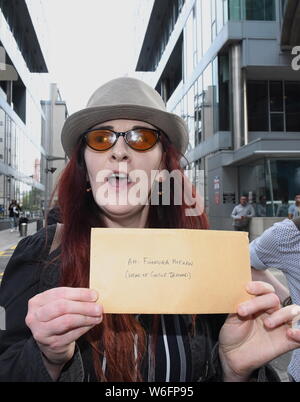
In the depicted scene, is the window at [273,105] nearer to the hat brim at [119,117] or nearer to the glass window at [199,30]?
the glass window at [199,30]

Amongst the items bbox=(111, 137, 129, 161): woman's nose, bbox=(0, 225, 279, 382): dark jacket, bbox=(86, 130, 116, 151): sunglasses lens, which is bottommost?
bbox=(0, 225, 279, 382): dark jacket

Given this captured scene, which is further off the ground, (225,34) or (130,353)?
(225,34)

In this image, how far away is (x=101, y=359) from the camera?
1.43 meters

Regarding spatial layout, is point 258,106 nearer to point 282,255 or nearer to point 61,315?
point 282,255

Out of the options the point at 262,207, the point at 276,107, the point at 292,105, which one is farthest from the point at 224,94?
the point at 262,207

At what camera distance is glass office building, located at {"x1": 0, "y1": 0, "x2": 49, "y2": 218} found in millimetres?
24391

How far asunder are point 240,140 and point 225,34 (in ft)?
16.4

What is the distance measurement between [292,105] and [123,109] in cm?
2058

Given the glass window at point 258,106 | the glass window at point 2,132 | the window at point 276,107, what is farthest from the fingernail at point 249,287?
the glass window at point 2,132

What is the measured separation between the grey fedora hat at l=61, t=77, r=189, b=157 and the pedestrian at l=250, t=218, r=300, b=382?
0.87 meters

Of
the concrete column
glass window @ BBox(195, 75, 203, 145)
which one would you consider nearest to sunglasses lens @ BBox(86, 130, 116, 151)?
the concrete column

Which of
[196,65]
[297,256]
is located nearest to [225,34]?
[196,65]

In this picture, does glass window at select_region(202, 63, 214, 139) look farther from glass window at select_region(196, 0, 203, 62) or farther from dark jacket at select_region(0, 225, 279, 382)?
dark jacket at select_region(0, 225, 279, 382)
